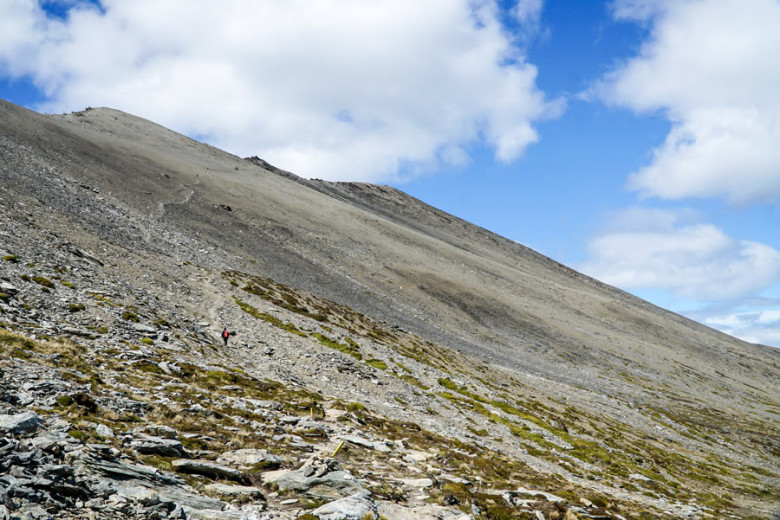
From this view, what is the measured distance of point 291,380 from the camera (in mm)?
35219

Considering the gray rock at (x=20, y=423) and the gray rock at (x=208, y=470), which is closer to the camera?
the gray rock at (x=20, y=423)

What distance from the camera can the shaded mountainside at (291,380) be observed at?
1527cm

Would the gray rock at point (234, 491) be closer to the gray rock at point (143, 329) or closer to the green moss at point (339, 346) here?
the gray rock at point (143, 329)

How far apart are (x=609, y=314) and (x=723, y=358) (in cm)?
4115

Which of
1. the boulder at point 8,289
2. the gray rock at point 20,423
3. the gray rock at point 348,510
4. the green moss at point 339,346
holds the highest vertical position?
the green moss at point 339,346

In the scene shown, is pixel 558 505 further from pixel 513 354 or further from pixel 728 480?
pixel 513 354

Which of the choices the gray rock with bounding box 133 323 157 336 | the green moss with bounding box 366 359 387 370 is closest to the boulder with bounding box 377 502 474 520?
the gray rock with bounding box 133 323 157 336

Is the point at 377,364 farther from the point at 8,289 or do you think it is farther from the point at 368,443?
the point at 8,289

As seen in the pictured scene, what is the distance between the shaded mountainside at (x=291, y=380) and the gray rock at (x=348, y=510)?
0.07 meters

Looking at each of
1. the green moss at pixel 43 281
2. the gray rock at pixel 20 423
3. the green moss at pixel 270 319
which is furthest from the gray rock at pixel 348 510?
the green moss at pixel 270 319

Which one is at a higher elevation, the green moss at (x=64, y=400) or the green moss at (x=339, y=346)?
the green moss at (x=339, y=346)

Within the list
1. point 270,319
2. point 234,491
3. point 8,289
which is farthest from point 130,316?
Result: point 234,491

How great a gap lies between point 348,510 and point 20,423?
10.0 m

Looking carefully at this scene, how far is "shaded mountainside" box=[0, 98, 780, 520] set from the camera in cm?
1527
